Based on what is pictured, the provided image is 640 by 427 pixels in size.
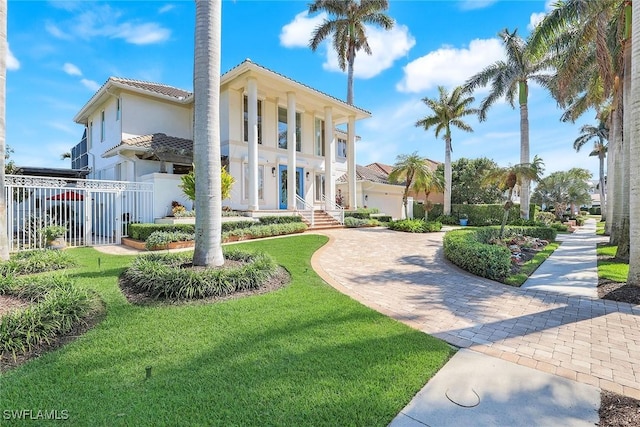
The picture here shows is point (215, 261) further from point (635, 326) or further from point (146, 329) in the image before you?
point (635, 326)

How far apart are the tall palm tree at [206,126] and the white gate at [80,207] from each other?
8.72 meters

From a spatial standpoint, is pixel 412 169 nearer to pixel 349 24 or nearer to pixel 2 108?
pixel 349 24

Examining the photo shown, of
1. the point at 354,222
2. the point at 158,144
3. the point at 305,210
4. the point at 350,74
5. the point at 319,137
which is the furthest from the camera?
the point at 350,74

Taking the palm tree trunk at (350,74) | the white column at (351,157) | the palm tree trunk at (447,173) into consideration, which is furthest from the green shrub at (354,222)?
the palm tree trunk at (350,74)

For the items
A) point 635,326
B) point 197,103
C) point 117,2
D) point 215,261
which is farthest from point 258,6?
point 635,326

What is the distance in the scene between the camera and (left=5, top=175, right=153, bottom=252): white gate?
11.6 m

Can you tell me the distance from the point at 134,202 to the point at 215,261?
9812 millimetres

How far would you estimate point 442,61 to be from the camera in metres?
13.0

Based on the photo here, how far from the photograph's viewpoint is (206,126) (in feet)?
21.3

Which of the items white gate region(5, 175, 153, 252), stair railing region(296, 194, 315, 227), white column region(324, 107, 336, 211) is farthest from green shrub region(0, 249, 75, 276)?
white column region(324, 107, 336, 211)

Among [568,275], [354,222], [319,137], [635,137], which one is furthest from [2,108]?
[319,137]

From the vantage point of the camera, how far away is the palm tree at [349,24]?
24.2 meters

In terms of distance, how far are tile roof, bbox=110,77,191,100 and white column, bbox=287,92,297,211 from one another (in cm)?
700

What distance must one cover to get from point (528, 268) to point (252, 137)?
13629 mm
